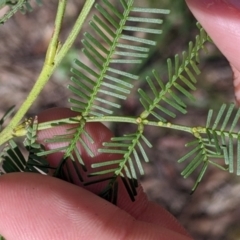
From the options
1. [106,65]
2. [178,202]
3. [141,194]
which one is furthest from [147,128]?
[106,65]

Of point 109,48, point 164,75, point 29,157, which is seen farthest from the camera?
point 164,75

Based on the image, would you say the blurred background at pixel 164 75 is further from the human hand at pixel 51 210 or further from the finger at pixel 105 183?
the human hand at pixel 51 210

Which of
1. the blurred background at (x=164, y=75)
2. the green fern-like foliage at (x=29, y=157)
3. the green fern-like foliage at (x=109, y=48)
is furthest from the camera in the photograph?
the blurred background at (x=164, y=75)

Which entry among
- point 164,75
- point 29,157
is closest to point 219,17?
point 29,157

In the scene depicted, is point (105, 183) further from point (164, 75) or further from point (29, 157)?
point (164, 75)

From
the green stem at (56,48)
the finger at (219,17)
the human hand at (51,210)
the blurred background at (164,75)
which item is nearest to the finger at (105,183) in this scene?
the human hand at (51,210)

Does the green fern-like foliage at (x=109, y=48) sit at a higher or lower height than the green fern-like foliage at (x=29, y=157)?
higher

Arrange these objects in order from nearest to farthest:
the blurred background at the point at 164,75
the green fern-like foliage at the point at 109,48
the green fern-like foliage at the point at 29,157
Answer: the green fern-like foliage at the point at 109,48 → the green fern-like foliage at the point at 29,157 → the blurred background at the point at 164,75

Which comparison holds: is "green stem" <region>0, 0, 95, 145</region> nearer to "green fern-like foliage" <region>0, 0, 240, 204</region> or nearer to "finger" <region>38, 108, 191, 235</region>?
"green fern-like foliage" <region>0, 0, 240, 204</region>

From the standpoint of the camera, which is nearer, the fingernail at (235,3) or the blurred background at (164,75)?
the fingernail at (235,3)
